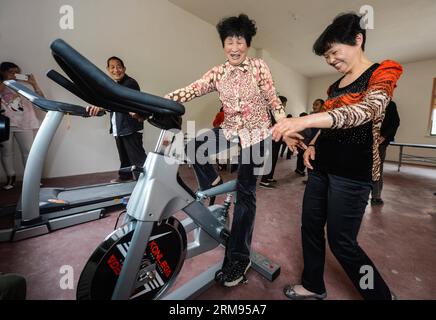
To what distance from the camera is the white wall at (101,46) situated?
2.87 meters

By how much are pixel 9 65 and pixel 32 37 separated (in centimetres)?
64

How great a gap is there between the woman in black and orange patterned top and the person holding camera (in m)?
3.50

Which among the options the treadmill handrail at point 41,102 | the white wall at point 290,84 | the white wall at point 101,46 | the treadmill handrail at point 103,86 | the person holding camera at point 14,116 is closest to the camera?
the treadmill handrail at point 103,86

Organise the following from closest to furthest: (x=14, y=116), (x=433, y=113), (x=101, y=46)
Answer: (x=14, y=116) → (x=101, y=46) → (x=433, y=113)

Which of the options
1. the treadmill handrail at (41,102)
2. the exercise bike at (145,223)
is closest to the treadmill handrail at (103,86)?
the exercise bike at (145,223)

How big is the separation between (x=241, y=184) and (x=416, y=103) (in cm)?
933

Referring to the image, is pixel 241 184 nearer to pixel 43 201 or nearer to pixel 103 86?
pixel 103 86

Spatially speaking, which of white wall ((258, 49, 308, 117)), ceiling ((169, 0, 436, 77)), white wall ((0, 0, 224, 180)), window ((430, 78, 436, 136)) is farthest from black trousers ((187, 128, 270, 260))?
window ((430, 78, 436, 136))

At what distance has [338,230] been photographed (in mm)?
919

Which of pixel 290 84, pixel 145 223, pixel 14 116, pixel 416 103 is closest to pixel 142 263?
pixel 145 223

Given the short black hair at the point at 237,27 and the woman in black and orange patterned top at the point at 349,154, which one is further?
the short black hair at the point at 237,27

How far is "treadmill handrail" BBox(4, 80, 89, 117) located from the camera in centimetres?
155

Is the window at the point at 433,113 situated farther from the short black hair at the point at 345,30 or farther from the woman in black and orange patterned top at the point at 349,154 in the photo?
the short black hair at the point at 345,30

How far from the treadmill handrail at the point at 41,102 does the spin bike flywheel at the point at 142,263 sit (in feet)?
4.59
